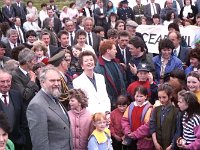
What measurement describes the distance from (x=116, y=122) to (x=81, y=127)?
1.31m

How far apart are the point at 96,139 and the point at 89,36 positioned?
5274 mm

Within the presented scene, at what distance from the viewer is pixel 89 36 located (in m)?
10.7

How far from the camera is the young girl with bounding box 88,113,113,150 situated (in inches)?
222

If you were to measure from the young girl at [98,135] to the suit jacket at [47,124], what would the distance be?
0.59 metres

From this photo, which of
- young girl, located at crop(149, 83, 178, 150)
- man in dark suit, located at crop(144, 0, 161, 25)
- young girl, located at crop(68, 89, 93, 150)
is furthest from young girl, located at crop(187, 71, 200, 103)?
man in dark suit, located at crop(144, 0, 161, 25)

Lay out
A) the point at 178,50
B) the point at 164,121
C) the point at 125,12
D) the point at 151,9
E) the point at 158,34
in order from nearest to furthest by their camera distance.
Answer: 1. the point at 164,121
2. the point at 178,50
3. the point at 158,34
4. the point at 151,9
5. the point at 125,12

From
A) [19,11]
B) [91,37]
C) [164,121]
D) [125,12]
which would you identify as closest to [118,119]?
[164,121]

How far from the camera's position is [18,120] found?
19.8 ft

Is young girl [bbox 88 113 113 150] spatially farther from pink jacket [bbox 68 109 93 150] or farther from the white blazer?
the white blazer

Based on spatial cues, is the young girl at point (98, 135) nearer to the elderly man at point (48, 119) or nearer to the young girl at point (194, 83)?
the elderly man at point (48, 119)

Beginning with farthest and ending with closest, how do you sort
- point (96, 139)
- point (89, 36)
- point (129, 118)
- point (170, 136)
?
point (89, 36) → point (129, 118) → point (170, 136) → point (96, 139)

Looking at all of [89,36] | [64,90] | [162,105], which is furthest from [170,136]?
[89,36]

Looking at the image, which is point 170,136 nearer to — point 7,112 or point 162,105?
point 162,105

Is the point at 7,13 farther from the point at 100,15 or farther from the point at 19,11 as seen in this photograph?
the point at 100,15
